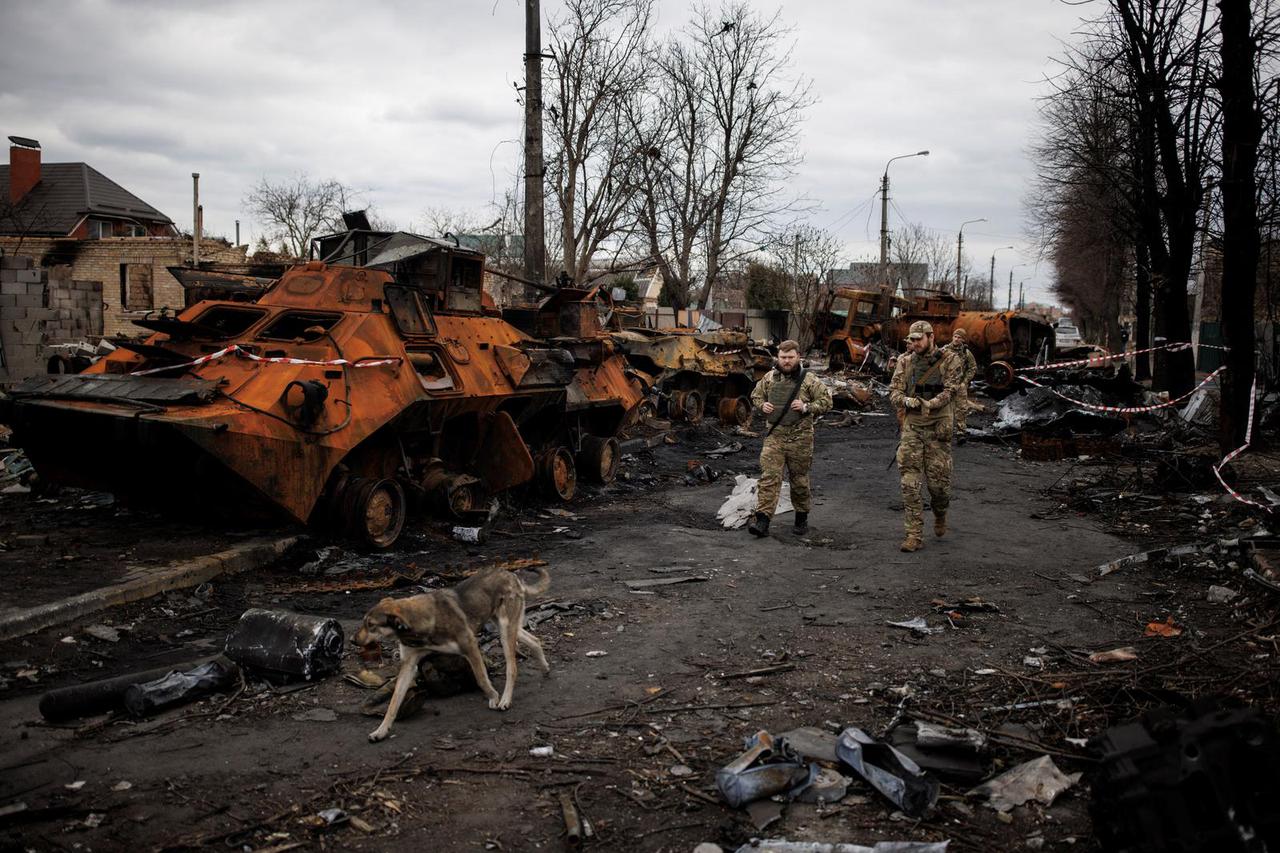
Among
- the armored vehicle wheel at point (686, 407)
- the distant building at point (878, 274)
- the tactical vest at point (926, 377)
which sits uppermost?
the distant building at point (878, 274)

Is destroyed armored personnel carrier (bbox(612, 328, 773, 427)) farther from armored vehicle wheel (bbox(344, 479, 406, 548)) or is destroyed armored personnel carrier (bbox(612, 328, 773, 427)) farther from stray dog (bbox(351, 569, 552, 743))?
stray dog (bbox(351, 569, 552, 743))

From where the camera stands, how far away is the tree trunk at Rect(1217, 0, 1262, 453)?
9703 mm

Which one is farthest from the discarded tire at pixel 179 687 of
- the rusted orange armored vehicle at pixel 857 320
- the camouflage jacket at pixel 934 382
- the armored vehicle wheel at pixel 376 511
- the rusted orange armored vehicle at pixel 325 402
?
the rusted orange armored vehicle at pixel 857 320

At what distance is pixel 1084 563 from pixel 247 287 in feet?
26.7

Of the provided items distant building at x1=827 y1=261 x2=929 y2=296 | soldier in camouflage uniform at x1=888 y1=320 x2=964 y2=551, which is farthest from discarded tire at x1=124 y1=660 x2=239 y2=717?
distant building at x1=827 y1=261 x2=929 y2=296

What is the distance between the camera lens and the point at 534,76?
46.4 feet

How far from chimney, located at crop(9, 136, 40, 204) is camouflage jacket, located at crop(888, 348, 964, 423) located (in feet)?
137

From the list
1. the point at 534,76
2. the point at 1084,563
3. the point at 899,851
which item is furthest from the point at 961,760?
the point at 534,76

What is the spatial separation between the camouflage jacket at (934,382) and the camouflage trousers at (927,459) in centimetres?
7

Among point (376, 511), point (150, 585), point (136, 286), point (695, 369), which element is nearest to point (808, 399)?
point (376, 511)

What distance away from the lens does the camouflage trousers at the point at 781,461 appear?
29.3 feet

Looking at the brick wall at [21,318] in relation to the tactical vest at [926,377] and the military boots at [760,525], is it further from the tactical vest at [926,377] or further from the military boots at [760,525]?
the tactical vest at [926,377]

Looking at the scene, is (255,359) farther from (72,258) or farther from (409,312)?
(72,258)

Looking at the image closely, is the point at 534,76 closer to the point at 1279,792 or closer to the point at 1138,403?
the point at 1138,403
